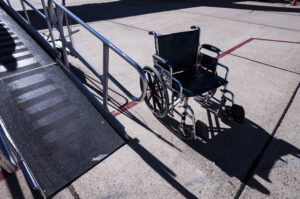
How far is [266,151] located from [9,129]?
3458 mm

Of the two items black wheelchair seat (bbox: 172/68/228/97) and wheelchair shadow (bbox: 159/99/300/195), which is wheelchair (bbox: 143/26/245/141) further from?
wheelchair shadow (bbox: 159/99/300/195)

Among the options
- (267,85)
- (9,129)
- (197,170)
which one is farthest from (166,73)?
(267,85)

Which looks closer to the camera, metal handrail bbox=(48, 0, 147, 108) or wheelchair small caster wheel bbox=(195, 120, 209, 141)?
metal handrail bbox=(48, 0, 147, 108)

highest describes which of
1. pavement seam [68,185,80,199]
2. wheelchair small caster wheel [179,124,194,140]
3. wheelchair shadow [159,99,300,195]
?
wheelchair small caster wheel [179,124,194,140]

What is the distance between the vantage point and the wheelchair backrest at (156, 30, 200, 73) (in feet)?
9.73

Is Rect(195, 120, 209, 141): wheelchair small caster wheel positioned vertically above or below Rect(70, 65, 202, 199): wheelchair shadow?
above

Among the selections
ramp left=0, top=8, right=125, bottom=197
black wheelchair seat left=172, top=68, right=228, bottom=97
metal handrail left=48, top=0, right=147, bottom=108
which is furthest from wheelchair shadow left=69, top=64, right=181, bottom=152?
black wheelchair seat left=172, top=68, right=228, bottom=97

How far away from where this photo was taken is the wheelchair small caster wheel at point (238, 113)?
2887mm

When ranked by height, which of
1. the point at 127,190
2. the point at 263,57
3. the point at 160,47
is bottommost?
A: the point at 127,190

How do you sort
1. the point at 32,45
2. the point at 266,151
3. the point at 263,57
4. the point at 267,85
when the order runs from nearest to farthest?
1. the point at 266,151
2. the point at 32,45
3. the point at 267,85
4. the point at 263,57

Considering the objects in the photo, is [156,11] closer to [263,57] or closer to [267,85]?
[263,57]

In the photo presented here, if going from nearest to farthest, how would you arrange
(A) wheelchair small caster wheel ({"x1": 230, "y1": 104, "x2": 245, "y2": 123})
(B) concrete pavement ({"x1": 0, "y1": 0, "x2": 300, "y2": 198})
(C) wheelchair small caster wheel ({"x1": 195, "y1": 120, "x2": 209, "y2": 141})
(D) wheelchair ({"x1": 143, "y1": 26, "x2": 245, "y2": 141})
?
(B) concrete pavement ({"x1": 0, "y1": 0, "x2": 300, "y2": 198}), (C) wheelchair small caster wheel ({"x1": 195, "y1": 120, "x2": 209, "y2": 141}), (D) wheelchair ({"x1": 143, "y1": 26, "x2": 245, "y2": 141}), (A) wheelchair small caster wheel ({"x1": 230, "y1": 104, "x2": 245, "y2": 123})

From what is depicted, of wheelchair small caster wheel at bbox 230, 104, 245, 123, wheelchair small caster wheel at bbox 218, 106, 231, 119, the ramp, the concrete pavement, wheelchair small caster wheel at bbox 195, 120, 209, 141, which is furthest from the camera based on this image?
wheelchair small caster wheel at bbox 218, 106, 231, 119

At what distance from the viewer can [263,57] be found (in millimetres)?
5465
